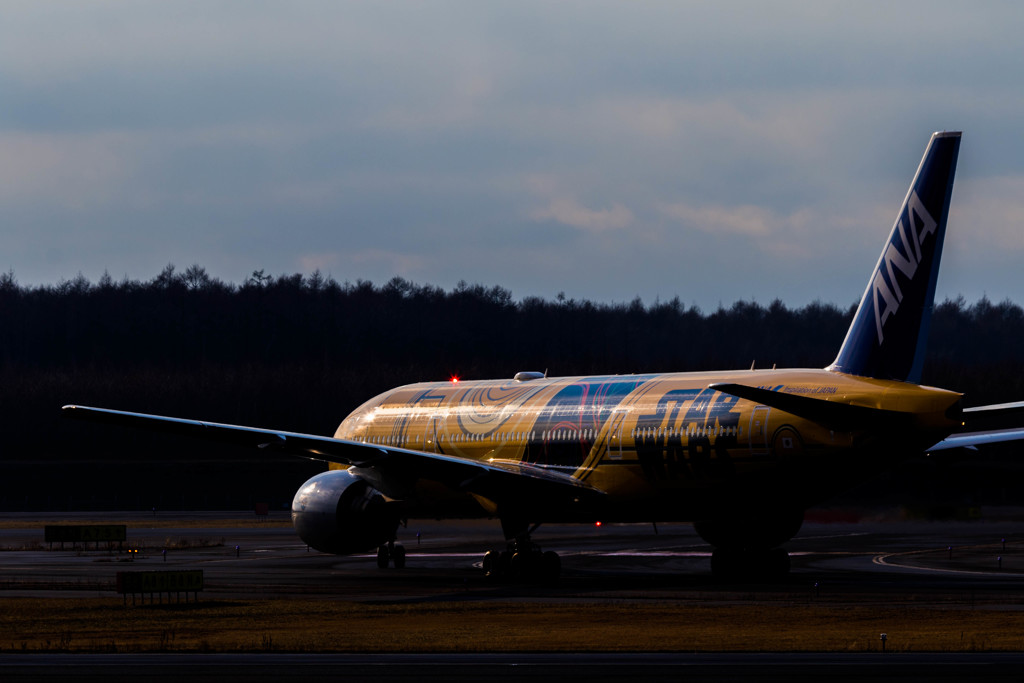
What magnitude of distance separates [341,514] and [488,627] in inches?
538

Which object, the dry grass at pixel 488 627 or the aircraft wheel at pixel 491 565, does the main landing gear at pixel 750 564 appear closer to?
the aircraft wheel at pixel 491 565

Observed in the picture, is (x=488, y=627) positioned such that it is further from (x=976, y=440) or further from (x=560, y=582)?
(x=976, y=440)

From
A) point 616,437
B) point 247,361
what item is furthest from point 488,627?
point 247,361

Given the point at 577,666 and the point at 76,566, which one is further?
the point at 76,566

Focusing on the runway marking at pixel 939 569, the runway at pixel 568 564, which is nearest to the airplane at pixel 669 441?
the runway at pixel 568 564

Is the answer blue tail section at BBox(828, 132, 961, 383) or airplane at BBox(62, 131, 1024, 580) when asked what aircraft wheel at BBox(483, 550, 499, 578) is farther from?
blue tail section at BBox(828, 132, 961, 383)

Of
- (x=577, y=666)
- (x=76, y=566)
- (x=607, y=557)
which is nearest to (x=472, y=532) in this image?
(x=607, y=557)

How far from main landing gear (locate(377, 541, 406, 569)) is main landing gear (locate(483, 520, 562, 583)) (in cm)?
503

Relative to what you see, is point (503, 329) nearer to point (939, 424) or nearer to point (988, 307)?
point (988, 307)

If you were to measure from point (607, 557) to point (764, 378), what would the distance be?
1178cm

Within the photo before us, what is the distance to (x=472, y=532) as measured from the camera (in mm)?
59188

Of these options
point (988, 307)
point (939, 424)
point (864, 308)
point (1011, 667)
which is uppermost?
point (988, 307)

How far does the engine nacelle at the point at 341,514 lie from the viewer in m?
38.7

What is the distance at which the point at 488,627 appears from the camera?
83.8ft
